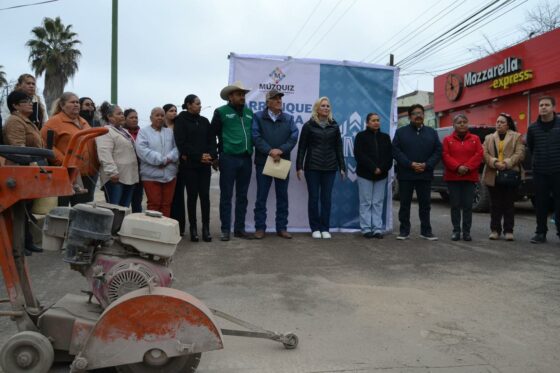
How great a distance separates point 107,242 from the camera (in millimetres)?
3080

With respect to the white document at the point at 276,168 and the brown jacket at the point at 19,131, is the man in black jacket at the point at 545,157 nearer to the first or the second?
the white document at the point at 276,168

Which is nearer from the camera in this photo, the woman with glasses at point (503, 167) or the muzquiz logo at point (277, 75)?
the woman with glasses at point (503, 167)

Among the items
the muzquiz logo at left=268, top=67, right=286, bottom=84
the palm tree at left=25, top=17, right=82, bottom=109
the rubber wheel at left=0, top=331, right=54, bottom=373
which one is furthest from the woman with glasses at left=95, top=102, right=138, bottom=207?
the palm tree at left=25, top=17, right=82, bottom=109

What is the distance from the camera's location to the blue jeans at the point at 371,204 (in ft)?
25.4

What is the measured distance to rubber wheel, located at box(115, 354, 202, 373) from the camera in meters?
2.73

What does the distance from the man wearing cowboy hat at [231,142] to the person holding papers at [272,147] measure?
0.16 m

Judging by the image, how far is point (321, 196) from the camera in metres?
7.61

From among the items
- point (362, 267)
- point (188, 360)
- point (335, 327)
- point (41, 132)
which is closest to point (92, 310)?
point (188, 360)

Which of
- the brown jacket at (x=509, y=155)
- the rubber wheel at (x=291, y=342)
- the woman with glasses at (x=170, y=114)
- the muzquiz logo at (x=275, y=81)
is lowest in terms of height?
the rubber wheel at (x=291, y=342)

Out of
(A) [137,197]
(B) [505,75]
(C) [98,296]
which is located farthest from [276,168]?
(B) [505,75]

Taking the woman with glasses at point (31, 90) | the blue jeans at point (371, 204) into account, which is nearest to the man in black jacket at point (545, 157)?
the blue jeans at point (371, 204)

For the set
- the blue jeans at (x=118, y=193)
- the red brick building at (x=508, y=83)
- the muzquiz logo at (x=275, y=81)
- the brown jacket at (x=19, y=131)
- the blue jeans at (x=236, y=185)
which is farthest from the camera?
the red brick building at (x=508, y=83)

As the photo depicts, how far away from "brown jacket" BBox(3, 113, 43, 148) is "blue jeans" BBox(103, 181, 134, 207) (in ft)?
3.54

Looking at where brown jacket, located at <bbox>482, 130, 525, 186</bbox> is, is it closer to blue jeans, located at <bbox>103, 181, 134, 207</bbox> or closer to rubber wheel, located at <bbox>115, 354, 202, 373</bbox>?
blue jeans, located at <bbox>103, 181, 134, 207</bbox>
